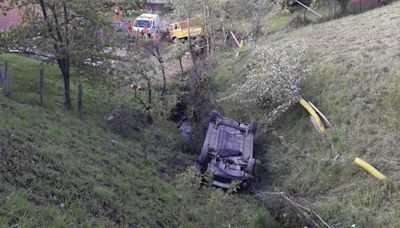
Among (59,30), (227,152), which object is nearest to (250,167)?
(227,152)

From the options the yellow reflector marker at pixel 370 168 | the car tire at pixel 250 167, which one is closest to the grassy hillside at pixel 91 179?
the car tire at pixel 250 167

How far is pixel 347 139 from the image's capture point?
11156mm

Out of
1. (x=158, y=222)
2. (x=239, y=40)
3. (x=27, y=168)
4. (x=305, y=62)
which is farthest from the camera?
(x=239, y=40)

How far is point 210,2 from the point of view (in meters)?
21.5

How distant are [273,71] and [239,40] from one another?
31.7 ft

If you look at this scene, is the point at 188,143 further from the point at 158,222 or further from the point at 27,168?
the point at 27,168

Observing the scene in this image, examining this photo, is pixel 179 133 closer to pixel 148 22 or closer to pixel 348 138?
pixel 348 138

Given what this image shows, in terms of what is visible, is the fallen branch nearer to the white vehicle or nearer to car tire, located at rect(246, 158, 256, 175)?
car tire, located at rect(246, 158, 256, 175)

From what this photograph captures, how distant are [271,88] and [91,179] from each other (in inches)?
259

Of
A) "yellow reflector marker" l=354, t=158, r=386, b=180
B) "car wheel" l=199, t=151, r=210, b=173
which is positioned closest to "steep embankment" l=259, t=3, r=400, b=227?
"yellow reflector marker" l=354, t=158, r=386, b=180

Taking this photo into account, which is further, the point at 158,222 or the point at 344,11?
the point at 344,11

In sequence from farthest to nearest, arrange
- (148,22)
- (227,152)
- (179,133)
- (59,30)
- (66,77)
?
1. (148,22)
2. (179,133)
3. (66,77)
4. (59,30)
5. (227,152)

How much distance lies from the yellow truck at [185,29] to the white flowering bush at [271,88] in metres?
6.21

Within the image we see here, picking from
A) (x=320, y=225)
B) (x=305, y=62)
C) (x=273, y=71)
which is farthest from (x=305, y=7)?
(x=320, y=225)
